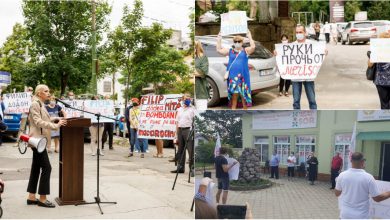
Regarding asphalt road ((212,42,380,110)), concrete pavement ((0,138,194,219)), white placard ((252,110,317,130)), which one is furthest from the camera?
asphalt road ((212,42,380,110))

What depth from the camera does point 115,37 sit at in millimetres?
16859

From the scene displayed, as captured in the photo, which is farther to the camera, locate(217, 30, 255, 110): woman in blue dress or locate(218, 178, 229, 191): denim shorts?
locate(217, 30, 255, 110): woman in blue dress

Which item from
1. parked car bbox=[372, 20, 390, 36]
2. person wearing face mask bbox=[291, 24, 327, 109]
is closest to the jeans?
person wearing face mask bbox=[291, 24, 327, 109]

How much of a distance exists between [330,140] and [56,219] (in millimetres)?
3335

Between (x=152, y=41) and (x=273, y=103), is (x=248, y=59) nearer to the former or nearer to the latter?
(x=273, y=103)

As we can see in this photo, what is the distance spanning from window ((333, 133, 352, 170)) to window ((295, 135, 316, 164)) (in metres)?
0.18

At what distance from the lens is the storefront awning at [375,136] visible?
3922mm

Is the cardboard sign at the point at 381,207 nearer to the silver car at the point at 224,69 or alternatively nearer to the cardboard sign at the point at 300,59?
the cardboard sign at the point at 300,59

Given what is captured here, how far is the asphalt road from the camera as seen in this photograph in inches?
378

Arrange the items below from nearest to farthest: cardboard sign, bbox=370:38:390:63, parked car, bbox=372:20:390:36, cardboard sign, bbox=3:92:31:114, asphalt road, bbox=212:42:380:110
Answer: cardboard sign, bbox=370:38:390:63, asphalt road, bbox=212:42:380:110, parked car, bbox=372:20:390:36, cardboard sign, bbox=3:92:31:114

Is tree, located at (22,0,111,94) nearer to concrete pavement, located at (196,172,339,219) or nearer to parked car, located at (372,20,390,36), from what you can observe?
parked car, located at (372,20,390,36)

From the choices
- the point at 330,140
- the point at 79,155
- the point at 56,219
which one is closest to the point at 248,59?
the point at 79,155

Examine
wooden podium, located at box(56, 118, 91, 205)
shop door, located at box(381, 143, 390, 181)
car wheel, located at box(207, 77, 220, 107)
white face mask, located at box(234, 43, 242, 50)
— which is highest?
white face mask, located at box(234, 43, 242, 50)

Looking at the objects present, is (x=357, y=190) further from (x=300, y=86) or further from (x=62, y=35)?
(x=62, y=35)
